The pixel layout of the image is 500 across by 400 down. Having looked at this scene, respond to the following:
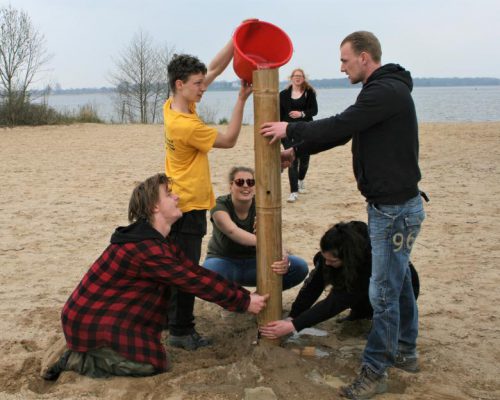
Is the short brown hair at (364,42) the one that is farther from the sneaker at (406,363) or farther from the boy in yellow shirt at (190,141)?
the sneaker at (406,363)

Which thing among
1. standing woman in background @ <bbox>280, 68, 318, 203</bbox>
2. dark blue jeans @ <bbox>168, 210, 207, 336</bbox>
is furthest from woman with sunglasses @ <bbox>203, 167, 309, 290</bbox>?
standing woman in background @ <bbox>280, 68, 318, 203</bbox>

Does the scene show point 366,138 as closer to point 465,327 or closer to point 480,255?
point 465,327

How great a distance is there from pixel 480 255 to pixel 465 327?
193 cm

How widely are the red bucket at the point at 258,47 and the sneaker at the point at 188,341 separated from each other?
5.95ft

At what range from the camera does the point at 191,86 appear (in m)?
3.59

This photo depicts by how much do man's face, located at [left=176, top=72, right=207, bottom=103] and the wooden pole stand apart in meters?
0.44

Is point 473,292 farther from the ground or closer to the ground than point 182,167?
closer to the ground

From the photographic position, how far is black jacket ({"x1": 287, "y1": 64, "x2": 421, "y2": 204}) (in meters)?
2.90

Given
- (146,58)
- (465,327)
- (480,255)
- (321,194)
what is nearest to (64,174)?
(321,194)

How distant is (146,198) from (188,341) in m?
1.17

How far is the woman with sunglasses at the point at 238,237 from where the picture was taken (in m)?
4.11

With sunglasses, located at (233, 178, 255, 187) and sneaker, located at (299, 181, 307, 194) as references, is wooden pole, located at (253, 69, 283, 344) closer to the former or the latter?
sunglasses, located at (233, 178, 255, 187)

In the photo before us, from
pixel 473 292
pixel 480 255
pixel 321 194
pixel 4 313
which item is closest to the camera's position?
pixel 4 313

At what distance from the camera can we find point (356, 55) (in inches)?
118
